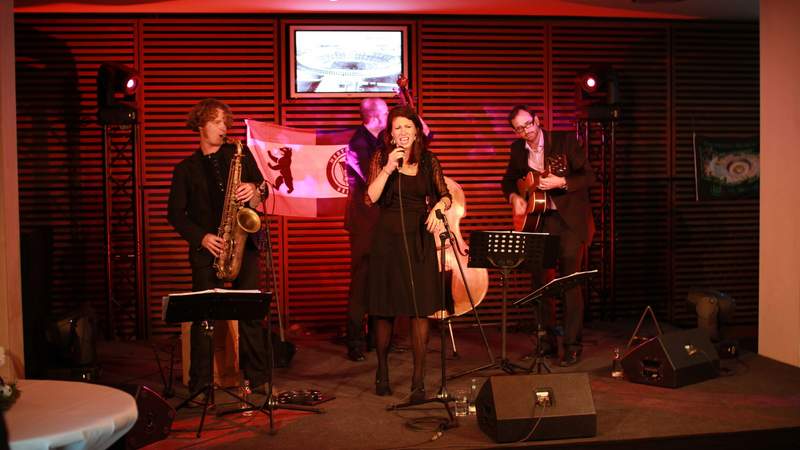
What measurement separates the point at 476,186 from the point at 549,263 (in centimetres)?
251

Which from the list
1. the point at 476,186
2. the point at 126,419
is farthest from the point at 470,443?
the point at 476,186

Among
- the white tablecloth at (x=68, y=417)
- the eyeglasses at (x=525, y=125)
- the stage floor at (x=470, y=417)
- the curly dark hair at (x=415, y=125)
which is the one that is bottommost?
the stage floor at (x=470, y=417)

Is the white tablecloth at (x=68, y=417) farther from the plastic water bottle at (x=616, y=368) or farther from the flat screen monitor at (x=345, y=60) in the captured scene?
the flat screen monitor at (x=345, y=60)

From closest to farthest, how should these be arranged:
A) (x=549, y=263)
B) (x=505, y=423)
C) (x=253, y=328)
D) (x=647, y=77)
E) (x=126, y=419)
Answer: (x=126, y=419) → (x=505, y=423) → (x=253, y=328) → (x=549, y=263) → (x=647, y=77)

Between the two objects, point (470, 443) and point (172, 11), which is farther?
point (172, 11)

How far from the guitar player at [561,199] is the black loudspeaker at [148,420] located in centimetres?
298

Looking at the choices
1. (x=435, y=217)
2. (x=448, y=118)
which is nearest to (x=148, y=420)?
(x=435, y=217)

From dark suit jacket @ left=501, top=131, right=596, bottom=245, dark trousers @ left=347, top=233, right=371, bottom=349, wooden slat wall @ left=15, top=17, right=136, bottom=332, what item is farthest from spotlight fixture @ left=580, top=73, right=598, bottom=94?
wooden slat wall @ left=15, top=17, right=136, bottom=332

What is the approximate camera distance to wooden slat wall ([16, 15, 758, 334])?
822cm

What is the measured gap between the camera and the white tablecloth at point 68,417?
2.88 m

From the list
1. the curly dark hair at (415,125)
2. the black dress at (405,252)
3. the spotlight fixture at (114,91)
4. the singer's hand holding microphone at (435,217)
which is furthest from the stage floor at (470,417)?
the spotlight fixture at (114,91)

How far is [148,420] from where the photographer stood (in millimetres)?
4699

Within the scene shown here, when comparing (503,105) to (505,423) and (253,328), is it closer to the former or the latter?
(253,328)

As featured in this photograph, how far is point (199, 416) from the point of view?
211 inches
